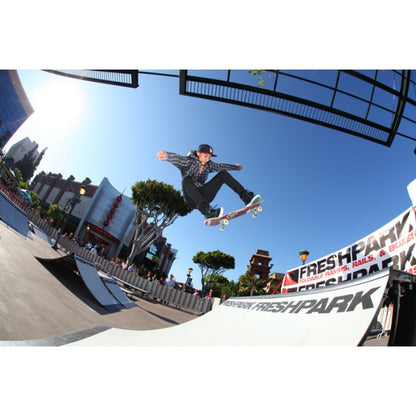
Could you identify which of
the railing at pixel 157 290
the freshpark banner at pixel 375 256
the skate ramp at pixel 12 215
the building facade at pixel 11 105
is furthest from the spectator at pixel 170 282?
the building facade at pixel 11 105

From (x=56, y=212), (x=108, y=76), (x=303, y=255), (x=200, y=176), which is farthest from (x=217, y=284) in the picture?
(x=108, y=76)

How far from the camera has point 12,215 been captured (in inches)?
204

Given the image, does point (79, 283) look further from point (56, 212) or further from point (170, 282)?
point (170, 282)

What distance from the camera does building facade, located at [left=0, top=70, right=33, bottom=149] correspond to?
282cm

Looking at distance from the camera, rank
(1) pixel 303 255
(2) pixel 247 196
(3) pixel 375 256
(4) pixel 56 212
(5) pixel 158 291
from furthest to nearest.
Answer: (5) pixel 158 291, (1) pixel 303 255, (4) pixel 56 212, (2) pixel 247 196, (3) pixel 375 256

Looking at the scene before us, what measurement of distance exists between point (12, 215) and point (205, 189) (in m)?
5.93

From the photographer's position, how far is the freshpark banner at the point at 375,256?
3.14 meters

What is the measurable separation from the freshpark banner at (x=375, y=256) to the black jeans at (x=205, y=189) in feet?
9.57

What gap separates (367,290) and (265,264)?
5225 millimetres

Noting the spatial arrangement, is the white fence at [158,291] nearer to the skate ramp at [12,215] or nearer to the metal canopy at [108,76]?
the skate ramp at [12,215]

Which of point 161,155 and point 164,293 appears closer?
point 161,155

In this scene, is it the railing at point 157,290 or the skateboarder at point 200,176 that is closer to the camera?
the skateboarder at point 200,176

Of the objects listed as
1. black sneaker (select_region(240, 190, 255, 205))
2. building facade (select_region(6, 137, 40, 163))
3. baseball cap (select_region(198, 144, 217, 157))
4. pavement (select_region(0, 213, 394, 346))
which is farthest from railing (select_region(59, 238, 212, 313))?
baseball cap (select_region(198, 144, 217, 157))

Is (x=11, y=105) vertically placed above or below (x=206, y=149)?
below
